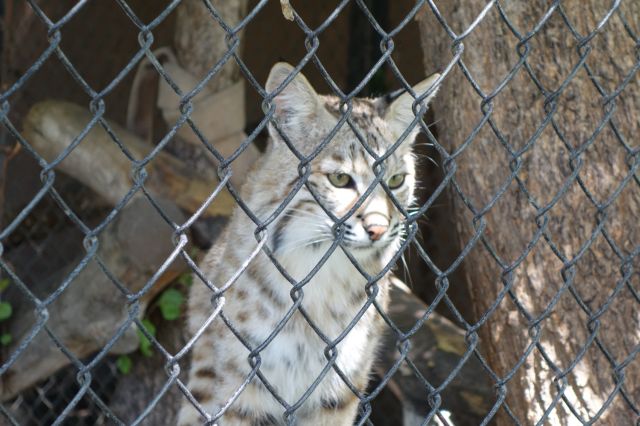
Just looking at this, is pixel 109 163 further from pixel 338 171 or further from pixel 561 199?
pixel 561 199

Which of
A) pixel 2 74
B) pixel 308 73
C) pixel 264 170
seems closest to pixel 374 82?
pixel 308 73

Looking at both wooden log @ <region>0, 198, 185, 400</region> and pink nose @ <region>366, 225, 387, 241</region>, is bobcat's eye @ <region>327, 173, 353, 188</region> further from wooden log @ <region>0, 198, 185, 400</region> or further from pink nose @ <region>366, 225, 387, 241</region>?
wooden log @ <region>0, 198, 185, 400</region>

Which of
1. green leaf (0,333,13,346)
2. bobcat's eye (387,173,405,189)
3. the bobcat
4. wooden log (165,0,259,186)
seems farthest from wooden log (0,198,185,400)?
bobcat's eye (387,173,405,189)

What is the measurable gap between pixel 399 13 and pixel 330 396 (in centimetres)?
431

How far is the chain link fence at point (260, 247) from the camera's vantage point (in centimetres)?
177

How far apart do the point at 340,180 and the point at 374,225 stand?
286 mm

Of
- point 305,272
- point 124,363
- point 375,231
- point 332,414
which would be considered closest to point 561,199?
point 375,231

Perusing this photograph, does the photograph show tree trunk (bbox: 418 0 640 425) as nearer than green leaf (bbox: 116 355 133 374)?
Yes

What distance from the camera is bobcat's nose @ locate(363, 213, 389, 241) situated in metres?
2.87

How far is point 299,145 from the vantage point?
322cm

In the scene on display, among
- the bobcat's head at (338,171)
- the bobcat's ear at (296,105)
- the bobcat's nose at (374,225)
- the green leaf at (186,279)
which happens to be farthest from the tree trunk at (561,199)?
the green leaf at (186,279)

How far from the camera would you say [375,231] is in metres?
2.87

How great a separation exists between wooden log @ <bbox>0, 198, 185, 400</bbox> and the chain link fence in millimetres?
24

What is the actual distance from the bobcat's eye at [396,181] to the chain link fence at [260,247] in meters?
0.20
